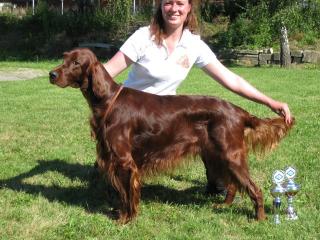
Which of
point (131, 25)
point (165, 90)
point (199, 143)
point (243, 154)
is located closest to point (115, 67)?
point (165, 90)

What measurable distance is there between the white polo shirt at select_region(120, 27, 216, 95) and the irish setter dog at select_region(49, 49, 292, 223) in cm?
43

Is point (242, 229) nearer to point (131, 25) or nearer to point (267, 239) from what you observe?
point (267, 239)

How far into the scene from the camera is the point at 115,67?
4531 mm

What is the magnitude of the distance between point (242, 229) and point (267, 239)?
25cm

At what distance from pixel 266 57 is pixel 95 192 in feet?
46.6

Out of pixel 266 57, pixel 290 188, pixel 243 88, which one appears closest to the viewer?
pixel 290 188

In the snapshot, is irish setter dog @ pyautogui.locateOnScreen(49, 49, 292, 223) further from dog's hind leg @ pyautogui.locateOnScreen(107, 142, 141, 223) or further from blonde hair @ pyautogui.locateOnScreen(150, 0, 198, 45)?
blonde hair @ pyautogui.locateOnScreen(150, 0, 198, 45)

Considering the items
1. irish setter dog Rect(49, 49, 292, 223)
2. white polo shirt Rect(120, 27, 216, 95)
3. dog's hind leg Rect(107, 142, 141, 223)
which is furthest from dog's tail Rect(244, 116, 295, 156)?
dog's hind leg Rect(107, 142, 141, 223)

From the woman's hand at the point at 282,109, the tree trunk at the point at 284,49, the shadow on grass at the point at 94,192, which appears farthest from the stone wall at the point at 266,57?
the woman's hand at the point at 282,109

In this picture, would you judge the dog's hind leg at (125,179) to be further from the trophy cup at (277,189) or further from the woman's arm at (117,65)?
the trophy cup at (277,189)

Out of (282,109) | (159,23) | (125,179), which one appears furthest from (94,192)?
(282,109)

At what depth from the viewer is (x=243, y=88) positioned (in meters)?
4.51

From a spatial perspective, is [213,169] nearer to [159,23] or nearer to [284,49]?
[159,23]

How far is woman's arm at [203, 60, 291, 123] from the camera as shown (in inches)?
171
